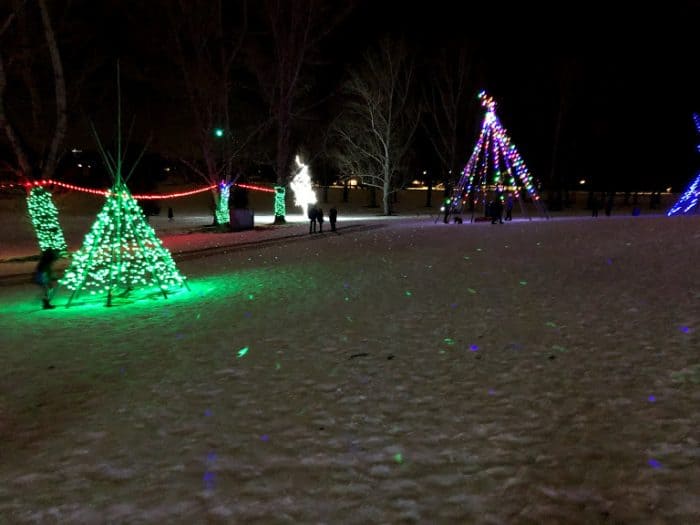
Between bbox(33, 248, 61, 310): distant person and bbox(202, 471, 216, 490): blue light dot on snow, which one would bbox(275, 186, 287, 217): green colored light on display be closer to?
bbox(33, 248, 61, 310): distant person

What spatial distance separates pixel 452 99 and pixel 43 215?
108 feet

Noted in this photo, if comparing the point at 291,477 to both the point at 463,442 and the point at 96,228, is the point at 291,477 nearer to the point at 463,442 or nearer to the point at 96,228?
the point at 463,442

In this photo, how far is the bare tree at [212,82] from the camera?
2508 centimetres

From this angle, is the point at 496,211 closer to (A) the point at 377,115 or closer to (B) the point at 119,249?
(A) the point at 377,115

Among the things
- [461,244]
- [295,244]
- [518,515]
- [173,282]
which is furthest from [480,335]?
[295,244]

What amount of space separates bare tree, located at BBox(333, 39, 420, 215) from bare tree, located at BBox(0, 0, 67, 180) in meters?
21.6

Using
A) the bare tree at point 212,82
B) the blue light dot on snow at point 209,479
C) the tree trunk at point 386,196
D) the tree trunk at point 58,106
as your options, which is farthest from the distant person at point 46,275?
the tree trunk at point 386,196

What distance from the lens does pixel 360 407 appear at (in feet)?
15.8

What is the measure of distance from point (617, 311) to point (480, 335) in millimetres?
2420

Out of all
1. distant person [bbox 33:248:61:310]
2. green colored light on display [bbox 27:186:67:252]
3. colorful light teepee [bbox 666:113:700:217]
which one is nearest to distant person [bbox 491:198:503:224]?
colorful light teepee [bbox 666:113:700:217]

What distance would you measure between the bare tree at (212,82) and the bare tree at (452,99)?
66.1 feet

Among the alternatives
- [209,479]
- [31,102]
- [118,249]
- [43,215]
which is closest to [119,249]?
[118,249]

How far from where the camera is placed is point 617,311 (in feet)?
26.1

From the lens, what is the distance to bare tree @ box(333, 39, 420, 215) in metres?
38.2
